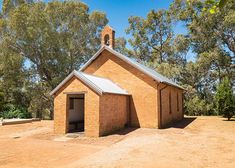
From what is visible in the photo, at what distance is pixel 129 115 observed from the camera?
19641 mm

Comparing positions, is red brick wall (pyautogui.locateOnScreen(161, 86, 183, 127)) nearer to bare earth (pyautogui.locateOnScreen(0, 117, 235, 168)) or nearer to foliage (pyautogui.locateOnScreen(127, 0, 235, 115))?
bare earth (pyautogui.locateOnScreen(0, 117, 235, 168))

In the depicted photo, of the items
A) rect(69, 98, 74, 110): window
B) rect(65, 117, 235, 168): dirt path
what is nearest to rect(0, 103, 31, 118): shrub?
rect(69, 98, 74, 110): window

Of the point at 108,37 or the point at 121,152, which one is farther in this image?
the point at 108,37

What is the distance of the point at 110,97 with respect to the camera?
16.6 meters

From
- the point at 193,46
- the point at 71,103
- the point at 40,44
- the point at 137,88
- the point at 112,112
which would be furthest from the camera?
the point at 193,46

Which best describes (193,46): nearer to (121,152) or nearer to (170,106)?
(170,106)

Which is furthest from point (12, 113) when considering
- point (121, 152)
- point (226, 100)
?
point (226, 100)

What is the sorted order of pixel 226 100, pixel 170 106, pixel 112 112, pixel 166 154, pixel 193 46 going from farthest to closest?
pixel 193 46 < pixel 226 100 < pixel 170 106 < pixel 112 112 < pixel 166 154

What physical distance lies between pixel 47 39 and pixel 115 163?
28217 millimetres

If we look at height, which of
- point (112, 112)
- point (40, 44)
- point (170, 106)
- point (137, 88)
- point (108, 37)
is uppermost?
point (40, 44)

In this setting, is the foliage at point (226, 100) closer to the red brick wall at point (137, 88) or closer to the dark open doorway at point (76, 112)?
the red brick wall at point (137, 88)

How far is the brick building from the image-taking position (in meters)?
15.5

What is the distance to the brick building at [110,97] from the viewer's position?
1548cm

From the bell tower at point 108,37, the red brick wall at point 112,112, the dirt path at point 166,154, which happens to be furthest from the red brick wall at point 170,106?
the bell tower at point 108,37
